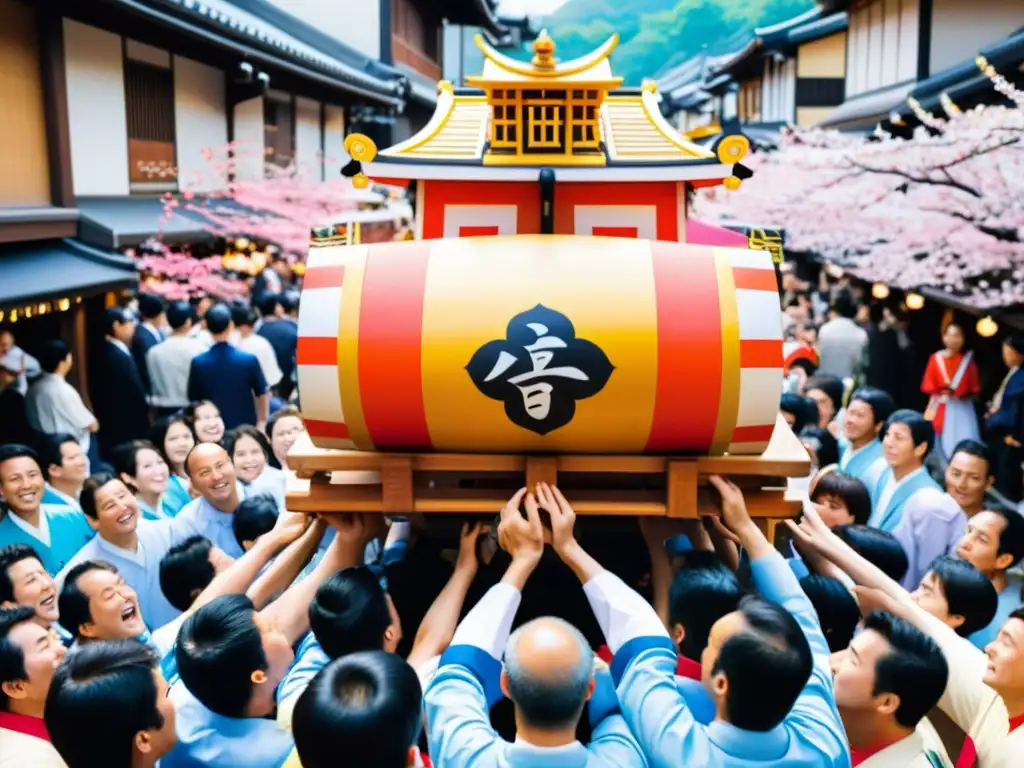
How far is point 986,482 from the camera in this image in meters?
6.36

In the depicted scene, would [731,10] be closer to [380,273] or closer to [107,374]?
[107,374]

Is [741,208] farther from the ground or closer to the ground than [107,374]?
farther from the ground

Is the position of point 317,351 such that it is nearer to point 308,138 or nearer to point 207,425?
point 207,425

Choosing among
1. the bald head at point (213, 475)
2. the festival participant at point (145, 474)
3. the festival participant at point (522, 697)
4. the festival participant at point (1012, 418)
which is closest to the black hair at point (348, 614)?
the festival participant at point (522, 697)

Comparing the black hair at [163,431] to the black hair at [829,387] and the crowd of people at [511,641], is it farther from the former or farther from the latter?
the black hair at [829,387]

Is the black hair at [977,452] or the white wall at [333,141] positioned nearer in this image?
the black hair at [977,452]

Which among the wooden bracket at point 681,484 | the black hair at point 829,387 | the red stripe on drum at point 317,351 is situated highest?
the red stripe on drum at point 317,351

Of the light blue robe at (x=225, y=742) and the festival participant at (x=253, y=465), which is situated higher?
the festival participant at (x=253, y=465)

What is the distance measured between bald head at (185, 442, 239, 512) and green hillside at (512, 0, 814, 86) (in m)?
60.0

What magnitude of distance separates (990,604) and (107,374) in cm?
824

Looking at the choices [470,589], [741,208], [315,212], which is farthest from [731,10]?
[470,589]

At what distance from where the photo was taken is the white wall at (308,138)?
20.6m

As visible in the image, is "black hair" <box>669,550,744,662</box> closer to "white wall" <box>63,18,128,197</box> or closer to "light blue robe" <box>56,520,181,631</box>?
"light blue robe" <box>56,520,181,631</box>

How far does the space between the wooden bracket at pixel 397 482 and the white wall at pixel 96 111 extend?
9.57 meters
